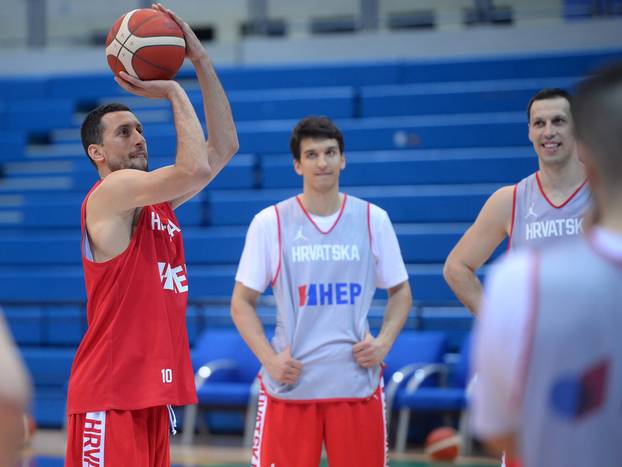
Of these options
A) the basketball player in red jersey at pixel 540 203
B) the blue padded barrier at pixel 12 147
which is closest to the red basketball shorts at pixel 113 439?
the basketball player in red jersey at pixel 540 203

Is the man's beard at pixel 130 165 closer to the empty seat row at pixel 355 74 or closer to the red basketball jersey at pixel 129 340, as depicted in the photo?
the red basketball jersey at pixel 129 340

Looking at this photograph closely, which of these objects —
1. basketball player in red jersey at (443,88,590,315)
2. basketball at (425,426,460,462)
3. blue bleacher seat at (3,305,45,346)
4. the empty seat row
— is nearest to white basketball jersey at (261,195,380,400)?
basketball player in red jersey at (443,88,590,315)

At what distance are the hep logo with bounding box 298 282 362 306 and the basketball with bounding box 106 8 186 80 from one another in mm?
1119

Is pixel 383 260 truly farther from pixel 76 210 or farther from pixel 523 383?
pixel 76 210

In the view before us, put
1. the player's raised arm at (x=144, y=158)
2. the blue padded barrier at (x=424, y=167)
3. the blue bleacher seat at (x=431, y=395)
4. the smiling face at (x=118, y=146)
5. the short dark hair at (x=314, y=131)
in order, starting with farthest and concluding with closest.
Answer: the blue padded barrier at (x=424, y=167) < the blue bleacher seat at (x=431, y=395) < the short dark hair at (x=314, y=131) < the smiling face at (x=118, y=146) < the player's raised arm at (x=144, y=158)

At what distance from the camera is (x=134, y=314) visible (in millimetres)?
3734

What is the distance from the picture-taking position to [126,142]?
3.97m

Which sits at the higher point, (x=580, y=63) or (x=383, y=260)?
(x=580, y=63)

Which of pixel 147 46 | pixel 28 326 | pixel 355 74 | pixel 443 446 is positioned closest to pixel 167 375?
pixel 147 46

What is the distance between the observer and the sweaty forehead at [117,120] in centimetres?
397

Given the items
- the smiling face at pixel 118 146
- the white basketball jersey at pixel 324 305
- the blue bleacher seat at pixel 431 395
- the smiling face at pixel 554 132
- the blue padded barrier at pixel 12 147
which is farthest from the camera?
the blue padded barrier at pixel 12 147

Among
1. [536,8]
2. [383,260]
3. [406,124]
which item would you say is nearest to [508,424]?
[383,260]

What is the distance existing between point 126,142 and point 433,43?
25.9ft

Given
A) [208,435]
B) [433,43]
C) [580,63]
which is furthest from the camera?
[433,43]
